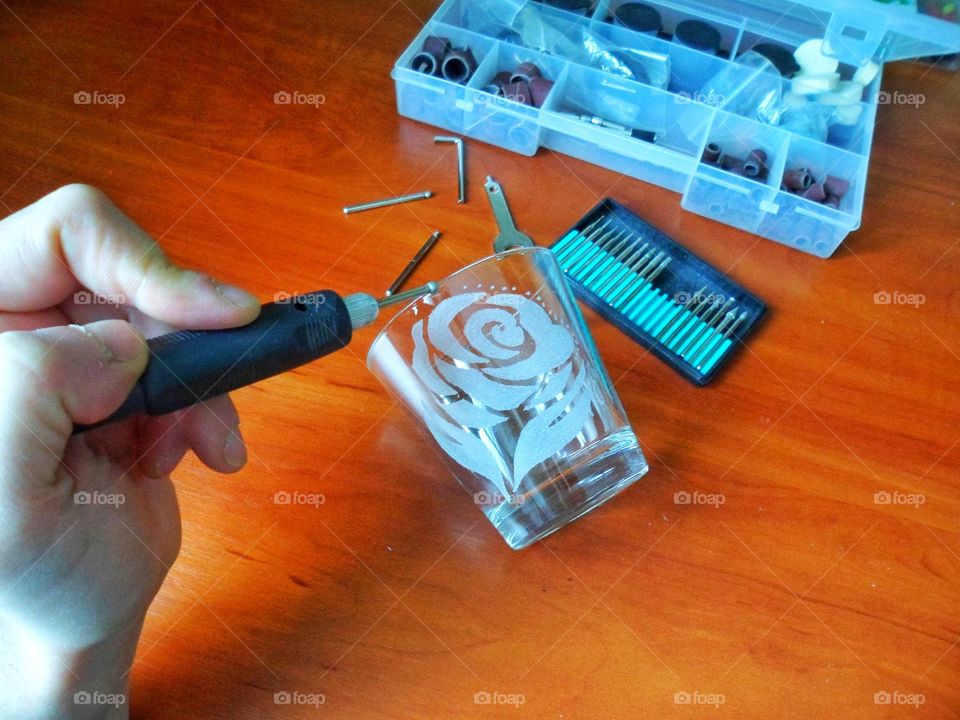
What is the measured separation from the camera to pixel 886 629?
23.0 inches

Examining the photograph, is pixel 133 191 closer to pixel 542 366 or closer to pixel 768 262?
pixel 542 366

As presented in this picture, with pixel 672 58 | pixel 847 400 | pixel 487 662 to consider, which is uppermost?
pixel 672 58

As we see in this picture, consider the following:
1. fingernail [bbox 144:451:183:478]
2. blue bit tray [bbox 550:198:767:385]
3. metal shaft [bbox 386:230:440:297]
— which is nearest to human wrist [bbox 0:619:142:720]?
fingernail [bbox 144:451:183:478]

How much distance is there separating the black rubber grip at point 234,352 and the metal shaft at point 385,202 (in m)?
0.26

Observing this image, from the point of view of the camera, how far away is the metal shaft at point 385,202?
747 millimetres

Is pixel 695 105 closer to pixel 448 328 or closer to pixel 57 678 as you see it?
pixel 448 328

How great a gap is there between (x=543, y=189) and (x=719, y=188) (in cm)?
17

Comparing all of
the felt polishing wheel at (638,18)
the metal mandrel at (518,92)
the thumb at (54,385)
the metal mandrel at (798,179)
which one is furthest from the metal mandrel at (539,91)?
the thumb at (54,385)

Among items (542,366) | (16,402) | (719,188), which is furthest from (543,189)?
(16,402)

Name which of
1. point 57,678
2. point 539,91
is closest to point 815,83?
point 539,91

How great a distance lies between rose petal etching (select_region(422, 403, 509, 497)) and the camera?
55 centimetres

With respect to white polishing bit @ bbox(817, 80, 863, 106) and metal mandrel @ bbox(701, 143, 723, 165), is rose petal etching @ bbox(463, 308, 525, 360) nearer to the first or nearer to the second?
metal mandrel @ bbox(701, 143, 723, 165)

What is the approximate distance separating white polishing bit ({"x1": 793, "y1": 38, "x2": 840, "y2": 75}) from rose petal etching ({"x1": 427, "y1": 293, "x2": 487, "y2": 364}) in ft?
1.69

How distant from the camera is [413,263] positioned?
722 millimetres
